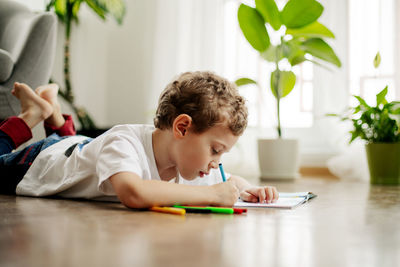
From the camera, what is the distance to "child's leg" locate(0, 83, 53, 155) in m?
1.56

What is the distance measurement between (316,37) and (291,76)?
241mm

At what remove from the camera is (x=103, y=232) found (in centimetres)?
76

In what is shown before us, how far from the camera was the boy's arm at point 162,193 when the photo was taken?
0.96 meters

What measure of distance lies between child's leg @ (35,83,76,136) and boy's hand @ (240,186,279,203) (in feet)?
2.79

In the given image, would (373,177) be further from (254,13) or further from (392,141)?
(254,13)

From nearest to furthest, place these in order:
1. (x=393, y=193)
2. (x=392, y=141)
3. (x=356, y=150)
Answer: (x=393, y=193)
(x=392, y=141)
(x=356, y=150)

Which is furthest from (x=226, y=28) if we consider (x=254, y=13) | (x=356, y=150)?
(x=356, y=150)

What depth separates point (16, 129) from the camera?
5.16 feet

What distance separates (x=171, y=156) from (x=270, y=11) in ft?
4.59

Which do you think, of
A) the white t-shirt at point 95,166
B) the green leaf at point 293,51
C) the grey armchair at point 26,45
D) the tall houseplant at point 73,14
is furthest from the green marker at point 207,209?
the tall houseplant at point 73,14

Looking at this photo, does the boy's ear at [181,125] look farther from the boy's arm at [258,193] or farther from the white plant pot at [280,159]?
the white plant pot at [280,159]

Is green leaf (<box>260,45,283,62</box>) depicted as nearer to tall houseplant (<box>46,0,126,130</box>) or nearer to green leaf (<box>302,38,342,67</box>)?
green leaf (<box>302,38,342,67</box>)

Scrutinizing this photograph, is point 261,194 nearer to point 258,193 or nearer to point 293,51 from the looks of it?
point 258,193

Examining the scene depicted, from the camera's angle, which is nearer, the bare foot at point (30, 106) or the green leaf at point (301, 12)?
the bare foot at point (30, 106)
